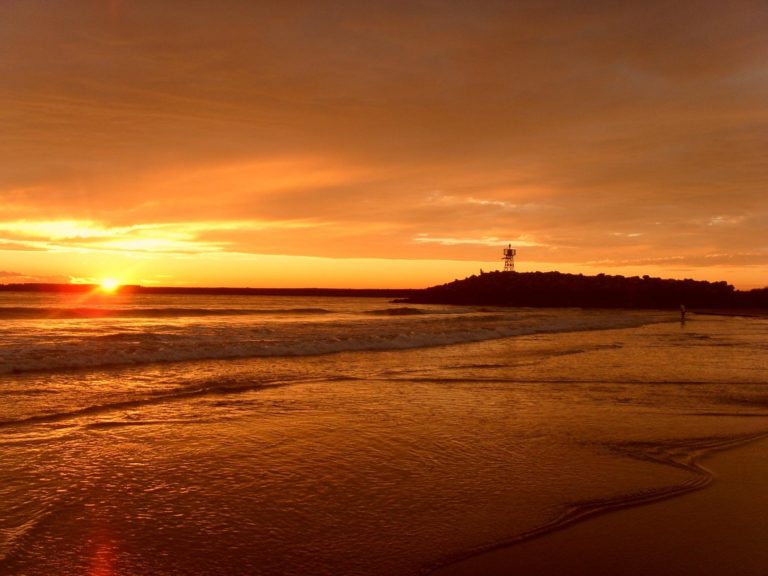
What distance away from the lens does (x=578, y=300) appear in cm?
8012

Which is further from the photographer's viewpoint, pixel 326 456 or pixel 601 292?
pixel 601 292

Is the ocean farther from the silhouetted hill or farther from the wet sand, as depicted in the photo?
the silhouetted hill

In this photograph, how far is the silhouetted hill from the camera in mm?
79000

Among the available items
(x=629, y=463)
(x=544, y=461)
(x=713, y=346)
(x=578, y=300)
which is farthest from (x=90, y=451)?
(x=578, y=300)

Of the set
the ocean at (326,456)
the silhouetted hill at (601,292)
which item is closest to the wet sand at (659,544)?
the ocean at (326,456)

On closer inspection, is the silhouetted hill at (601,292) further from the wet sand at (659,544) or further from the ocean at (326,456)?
the wet sand at (659,544)

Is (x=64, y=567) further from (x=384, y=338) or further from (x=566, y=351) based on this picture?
(x=384, y=338)

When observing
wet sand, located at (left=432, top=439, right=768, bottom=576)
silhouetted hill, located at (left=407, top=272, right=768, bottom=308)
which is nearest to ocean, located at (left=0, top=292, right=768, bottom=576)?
wet sand, located at (left=432, top=439, right=768, bottom=576)

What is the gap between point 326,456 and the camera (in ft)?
22.3

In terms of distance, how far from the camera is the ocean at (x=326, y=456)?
4.48m

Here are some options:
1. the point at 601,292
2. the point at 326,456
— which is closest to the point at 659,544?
the point at 326,456

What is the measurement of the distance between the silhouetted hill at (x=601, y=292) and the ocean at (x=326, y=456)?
68.3 metres

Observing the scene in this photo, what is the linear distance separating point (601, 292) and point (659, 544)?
265ft

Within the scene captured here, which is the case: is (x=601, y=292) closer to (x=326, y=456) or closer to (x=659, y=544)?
(x=326, y=456)
